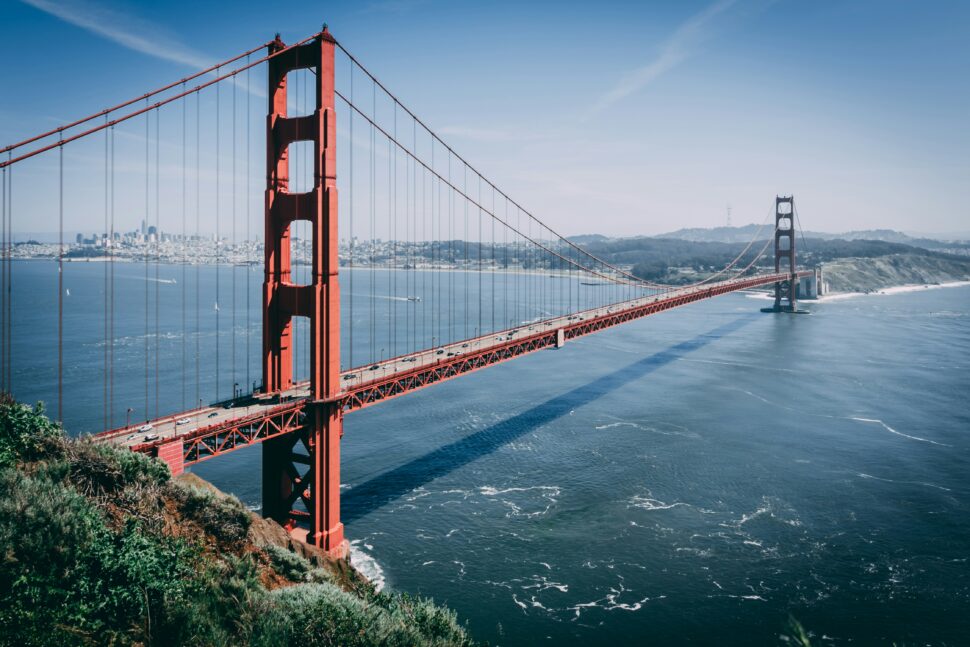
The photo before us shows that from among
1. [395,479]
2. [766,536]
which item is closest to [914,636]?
[766,536]

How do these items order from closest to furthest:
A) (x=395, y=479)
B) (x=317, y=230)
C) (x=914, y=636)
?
(x=914, y=636), (x=317, y=230), (x=395, y=479)

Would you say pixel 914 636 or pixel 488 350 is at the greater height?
pixel 488 350

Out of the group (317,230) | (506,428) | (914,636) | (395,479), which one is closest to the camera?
(914,636)

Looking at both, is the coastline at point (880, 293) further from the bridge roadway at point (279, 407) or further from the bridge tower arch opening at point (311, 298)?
the bridge tower arch opening at point (311, 298)

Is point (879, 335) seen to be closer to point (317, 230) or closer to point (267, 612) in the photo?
point (317, 230)

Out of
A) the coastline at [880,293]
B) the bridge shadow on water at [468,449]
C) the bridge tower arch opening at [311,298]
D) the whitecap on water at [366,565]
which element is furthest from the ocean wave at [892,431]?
the coastline at [880,293]

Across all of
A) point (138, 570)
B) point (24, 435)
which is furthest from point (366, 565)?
point (138, 570)

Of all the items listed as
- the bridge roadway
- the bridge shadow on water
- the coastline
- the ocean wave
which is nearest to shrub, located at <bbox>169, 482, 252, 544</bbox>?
the bridge roadway
